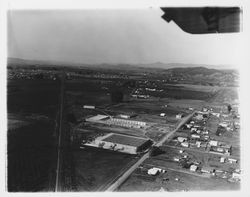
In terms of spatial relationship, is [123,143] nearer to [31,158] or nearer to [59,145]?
[59,145]

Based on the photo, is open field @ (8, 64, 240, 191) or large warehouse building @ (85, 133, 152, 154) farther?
large warehouse building @ (85, 133, 152, 154)

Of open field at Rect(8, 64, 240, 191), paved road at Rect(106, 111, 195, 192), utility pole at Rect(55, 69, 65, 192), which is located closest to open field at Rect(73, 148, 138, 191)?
open field at Rect(8, 64, 240, 191)

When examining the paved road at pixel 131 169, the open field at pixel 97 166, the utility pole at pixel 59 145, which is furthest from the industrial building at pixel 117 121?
the open field at pixel 97 166

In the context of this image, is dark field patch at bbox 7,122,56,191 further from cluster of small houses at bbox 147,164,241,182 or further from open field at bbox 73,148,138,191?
cluster of small houses at bbox 147,164,241,182

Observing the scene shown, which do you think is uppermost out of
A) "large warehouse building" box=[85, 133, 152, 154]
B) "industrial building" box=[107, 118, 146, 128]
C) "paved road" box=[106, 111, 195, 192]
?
"industrial building" box=[107, 118, 146, 128]

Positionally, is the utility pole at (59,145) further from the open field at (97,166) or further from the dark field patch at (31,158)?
the open field at (97,166)

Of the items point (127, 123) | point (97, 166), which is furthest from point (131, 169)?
point (127, 123)

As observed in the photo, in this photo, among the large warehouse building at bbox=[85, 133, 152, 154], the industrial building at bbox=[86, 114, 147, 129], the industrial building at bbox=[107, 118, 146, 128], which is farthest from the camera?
the industrial building at bbox=[86, 114, 147, 129]

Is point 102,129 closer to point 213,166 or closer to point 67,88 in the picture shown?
point 67,88

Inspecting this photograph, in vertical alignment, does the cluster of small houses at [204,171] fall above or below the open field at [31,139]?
below

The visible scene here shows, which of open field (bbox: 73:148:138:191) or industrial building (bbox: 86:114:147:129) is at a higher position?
industrial building (bbox: 86:114:147:129)
